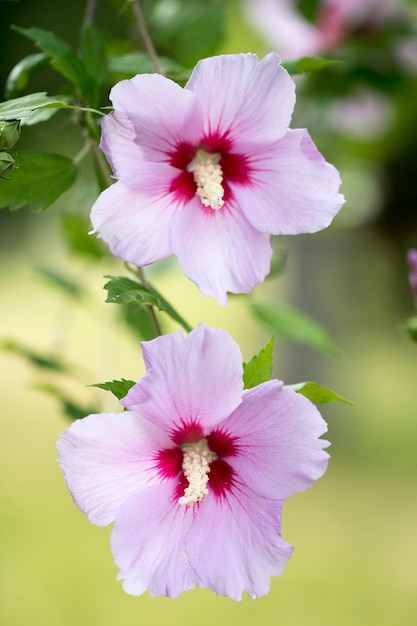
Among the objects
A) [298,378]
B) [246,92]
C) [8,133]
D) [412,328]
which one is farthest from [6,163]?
[298,378]

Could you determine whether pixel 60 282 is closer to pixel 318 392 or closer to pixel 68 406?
pixel 68 406

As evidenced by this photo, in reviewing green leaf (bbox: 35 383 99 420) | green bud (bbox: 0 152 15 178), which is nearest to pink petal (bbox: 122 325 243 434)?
green bud (bbox: 0 152 15 178)

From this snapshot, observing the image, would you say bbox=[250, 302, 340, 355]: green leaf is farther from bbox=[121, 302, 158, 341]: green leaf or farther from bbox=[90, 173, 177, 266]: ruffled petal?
bbox=[90, 173, 177, 266]: ruffled petal

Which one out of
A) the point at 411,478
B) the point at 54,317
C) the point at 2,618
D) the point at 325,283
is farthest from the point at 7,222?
the point at 2,618

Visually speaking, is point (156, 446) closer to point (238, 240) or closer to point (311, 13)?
point (238, 240)

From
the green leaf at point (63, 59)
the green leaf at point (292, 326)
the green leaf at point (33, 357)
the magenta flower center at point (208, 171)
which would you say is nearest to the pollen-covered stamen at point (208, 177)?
the magenta flower center at point (208, 171)

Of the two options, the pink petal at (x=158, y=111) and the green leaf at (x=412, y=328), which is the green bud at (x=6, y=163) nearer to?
the pink petal at (x=158, y=111)
